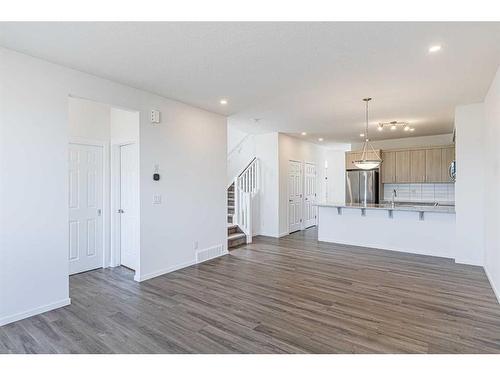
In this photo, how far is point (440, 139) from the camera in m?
7.93

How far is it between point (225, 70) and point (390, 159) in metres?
6.23

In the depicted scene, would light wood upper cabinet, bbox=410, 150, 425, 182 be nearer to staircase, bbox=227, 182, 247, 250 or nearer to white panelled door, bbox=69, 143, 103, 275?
staircase, bbox=227, 182, 247, 250

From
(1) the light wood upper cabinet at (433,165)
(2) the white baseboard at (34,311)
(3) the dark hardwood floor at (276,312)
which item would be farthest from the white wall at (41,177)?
(1) the light wood upper cabinet at (433,165)

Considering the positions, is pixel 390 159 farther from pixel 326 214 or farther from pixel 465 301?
pixel 465 301

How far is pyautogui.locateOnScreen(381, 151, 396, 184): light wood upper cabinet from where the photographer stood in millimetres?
7945

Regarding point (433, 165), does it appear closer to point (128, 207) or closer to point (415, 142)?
point (415, 142)

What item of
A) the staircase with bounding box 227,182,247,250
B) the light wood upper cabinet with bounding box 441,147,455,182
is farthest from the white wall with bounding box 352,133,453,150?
the staircase with bounding box 227,182,247,250

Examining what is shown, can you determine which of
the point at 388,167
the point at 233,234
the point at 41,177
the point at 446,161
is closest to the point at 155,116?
the point at 41,177

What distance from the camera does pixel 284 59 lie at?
10.2 ft

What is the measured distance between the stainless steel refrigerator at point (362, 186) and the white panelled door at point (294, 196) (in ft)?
4.82

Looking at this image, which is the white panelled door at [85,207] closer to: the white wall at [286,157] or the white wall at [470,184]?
the white wall at [286,157]

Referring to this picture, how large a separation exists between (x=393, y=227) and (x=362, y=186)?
2532 millimetres

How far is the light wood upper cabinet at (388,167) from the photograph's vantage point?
7.95 meters

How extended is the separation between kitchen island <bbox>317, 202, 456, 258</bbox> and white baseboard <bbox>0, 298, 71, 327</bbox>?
5236 mm
